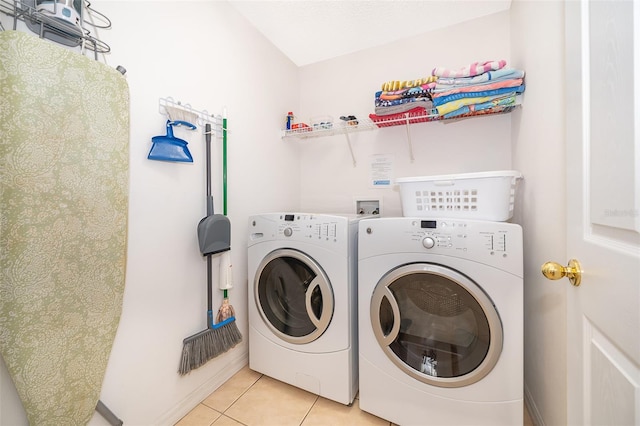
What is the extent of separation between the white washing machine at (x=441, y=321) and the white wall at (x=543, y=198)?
152 mm

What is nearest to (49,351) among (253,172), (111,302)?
(111,302)

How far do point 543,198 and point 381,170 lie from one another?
1068 millimetres

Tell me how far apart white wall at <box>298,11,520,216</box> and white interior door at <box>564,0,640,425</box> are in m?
1.14

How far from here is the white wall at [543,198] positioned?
3.17 feet

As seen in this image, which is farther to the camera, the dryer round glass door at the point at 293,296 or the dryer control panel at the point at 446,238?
the dryer round glass door at the point at 293,296

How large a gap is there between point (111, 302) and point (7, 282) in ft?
1.00

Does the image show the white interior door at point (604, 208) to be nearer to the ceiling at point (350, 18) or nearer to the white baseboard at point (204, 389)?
the ceiling at point (350, 18)

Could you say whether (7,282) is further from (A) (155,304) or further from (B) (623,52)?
(B) (623,52)

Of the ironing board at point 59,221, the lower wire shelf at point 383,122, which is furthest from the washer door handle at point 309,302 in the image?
the lower wire shelf at point 383,122

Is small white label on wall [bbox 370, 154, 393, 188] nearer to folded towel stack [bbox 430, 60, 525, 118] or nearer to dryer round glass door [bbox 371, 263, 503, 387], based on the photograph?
folded towel stack [bbox 430, 60, 525, 118]

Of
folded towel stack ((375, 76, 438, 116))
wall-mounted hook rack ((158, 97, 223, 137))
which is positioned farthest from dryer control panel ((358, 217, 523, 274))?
wall-mounted hook rack ((158, 97, 223, 137))

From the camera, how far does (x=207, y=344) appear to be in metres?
1.40

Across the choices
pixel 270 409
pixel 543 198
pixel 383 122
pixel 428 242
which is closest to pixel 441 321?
pixel 428 242

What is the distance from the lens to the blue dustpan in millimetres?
1152
